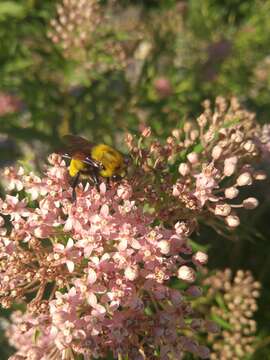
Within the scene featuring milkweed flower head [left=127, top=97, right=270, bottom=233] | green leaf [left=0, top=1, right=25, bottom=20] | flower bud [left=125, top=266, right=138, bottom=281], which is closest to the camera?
flower bud [left=125, top=266, right=138, bottom=281]

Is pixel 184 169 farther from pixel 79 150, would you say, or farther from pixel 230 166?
Answer: pixel 79 150

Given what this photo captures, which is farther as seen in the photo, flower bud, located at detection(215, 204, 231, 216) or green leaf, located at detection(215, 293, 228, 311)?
green leaf, located at detection(215, 293, 228, 311)

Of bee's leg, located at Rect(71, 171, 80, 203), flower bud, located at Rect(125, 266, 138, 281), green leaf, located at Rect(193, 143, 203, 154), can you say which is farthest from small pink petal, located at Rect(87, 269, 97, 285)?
green leaf, located at Rect(193, 143, 203, 154)

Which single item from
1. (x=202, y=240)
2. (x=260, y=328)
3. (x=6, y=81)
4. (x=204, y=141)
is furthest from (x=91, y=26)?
(x=260, y=328)

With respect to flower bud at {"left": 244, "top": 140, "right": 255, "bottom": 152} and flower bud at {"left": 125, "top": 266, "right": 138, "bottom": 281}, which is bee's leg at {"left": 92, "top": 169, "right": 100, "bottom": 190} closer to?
flower bud at {"left": 125, "top": 266, "right": 138, "bottom": 281}

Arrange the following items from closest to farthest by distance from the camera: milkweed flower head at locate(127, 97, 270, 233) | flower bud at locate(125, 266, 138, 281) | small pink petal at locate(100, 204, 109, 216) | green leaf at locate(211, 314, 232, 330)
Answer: flower bud at locate(125, 266, 138, 281) → small pink petal at locate(100, 204, 109, 216) → milkweed flower head at locate(127, 97, 270, 233) → green leaf at locate(211, 314, 232, 330)

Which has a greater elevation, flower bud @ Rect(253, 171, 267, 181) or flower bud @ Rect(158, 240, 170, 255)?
flower bud @ Rect(253, 171, 267, 181)

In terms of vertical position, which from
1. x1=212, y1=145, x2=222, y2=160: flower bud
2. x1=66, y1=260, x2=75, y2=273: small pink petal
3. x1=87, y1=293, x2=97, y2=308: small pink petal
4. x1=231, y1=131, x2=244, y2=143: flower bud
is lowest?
x1=87, y1=293, x2=97, y2=308: small pink petal
